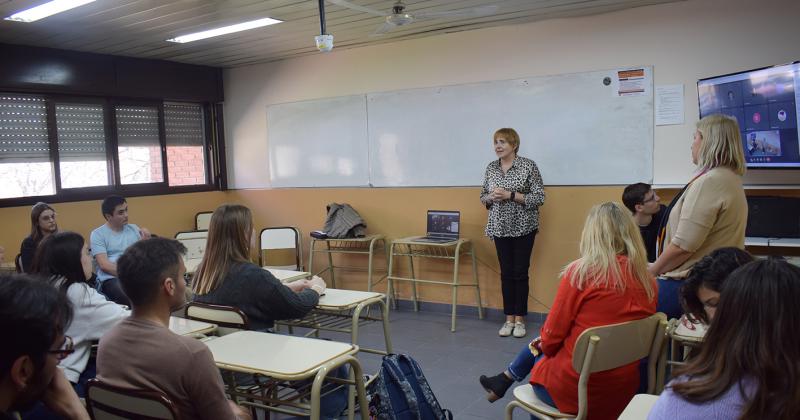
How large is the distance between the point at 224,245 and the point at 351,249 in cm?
335

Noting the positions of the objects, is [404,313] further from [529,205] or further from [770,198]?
[770,198]

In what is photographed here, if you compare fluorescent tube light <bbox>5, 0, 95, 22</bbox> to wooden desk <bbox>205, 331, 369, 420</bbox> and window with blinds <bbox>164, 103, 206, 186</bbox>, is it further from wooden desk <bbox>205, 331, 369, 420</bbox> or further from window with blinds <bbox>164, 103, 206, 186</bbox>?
wooden desk <bbox>205, 331, 369, 420</bbox>

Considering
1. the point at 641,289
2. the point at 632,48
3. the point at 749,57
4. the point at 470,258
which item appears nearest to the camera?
the point at 641,289

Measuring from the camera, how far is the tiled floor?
3322 mm

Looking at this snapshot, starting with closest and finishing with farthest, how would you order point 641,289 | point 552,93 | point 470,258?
point 641,289, point 552,93, point 470,258

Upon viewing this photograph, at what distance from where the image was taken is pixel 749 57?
407 cm

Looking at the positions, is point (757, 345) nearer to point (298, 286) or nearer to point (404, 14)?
point (298, 286)

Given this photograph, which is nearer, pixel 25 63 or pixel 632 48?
pixel 632 48

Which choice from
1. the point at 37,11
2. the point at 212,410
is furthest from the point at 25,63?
the point at 212,410

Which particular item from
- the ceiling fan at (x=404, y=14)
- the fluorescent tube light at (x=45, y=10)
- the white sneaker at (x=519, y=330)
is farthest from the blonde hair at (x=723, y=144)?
the fluorescent tube light at (x=45, y=10)

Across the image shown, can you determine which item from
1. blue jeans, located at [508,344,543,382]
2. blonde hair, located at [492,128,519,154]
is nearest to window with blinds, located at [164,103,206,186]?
blonde hair, located at [492,128,519,154]

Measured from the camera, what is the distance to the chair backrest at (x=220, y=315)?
2.54 meters

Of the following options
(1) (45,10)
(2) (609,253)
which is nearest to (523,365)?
(2) (609,253)

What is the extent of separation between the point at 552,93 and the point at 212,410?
13.0 ft
